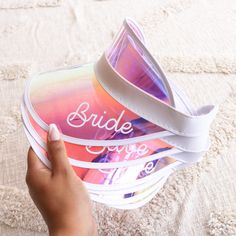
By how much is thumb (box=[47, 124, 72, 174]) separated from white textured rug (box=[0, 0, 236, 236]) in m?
0.15

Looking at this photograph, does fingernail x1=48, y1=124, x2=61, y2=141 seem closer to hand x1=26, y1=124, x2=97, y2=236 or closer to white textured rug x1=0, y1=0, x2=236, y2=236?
hand x1=26, y1=124, x2=97, y2=236

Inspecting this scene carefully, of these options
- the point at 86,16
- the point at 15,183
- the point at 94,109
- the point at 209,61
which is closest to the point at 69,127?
the point at 94,109

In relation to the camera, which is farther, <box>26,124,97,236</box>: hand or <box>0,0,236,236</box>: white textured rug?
<box>0,0,236,236</box>: white textured rug

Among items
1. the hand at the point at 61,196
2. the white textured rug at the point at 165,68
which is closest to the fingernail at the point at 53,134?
the hand at the point at 61,196

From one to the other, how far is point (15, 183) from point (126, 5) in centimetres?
56

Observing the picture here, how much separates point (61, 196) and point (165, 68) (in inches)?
16.6

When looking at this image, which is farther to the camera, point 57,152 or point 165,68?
point 165,68

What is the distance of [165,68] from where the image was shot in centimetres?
75

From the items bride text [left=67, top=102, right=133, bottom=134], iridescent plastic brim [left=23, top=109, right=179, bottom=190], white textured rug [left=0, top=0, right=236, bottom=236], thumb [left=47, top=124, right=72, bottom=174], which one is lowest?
white textured rug [left=0, top=0, right=236, bottom=236]

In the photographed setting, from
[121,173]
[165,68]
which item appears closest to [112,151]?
[121,173]

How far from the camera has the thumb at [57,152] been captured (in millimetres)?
415

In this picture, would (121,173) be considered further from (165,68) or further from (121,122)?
(165,68)

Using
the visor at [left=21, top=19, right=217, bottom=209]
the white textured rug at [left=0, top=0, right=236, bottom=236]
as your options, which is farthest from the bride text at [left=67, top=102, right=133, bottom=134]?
the white textured rug at [left=0, top=0, right=236, bottom=236]

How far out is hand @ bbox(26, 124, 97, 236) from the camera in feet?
1.33
